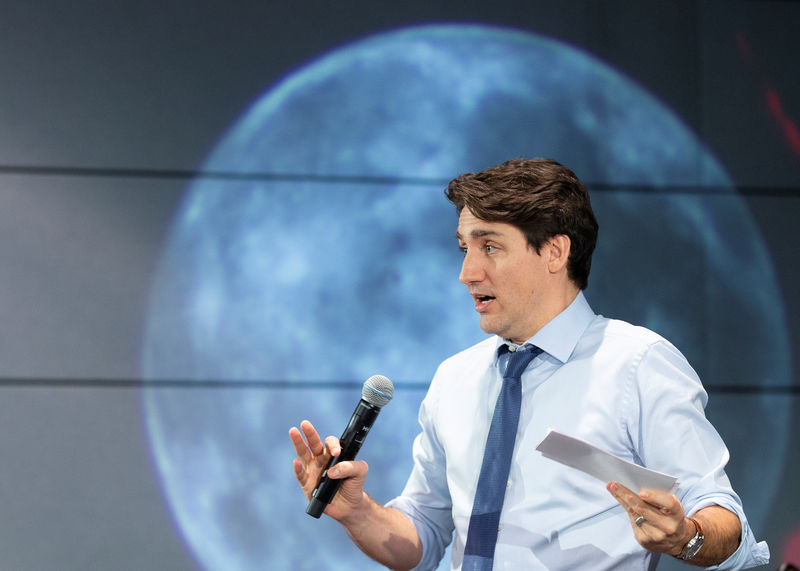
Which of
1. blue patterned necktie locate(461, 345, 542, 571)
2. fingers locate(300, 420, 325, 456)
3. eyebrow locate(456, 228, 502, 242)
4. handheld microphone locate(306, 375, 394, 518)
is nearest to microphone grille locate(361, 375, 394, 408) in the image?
handheld microphone locate(306, 375, 394, 518)

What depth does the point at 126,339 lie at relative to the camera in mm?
2645

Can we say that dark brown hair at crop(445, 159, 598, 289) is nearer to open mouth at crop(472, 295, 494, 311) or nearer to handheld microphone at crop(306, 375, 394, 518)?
open mouth at crop(472, 295, 494, 311)

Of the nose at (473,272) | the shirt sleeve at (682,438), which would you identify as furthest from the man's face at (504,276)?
the shirt sleeve at (682,438)

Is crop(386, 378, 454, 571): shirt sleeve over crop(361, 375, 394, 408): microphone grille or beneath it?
beneath

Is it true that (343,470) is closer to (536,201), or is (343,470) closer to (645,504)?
(645,504)

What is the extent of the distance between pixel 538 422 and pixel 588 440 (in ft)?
0.40

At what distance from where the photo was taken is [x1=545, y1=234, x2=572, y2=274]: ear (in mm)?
1634

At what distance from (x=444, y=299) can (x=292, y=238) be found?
0.56 meters

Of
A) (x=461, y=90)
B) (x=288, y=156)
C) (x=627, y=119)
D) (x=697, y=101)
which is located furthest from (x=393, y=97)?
(x=697, y=101)

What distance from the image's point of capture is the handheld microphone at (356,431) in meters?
1.43

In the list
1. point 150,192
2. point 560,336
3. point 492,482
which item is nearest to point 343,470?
point 492,482

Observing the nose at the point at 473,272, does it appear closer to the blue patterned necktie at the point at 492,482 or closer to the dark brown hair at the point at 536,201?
the dark brown hair at the point at 536,201

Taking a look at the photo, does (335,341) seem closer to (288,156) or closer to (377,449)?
(377,449)

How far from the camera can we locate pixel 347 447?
1.46 m
